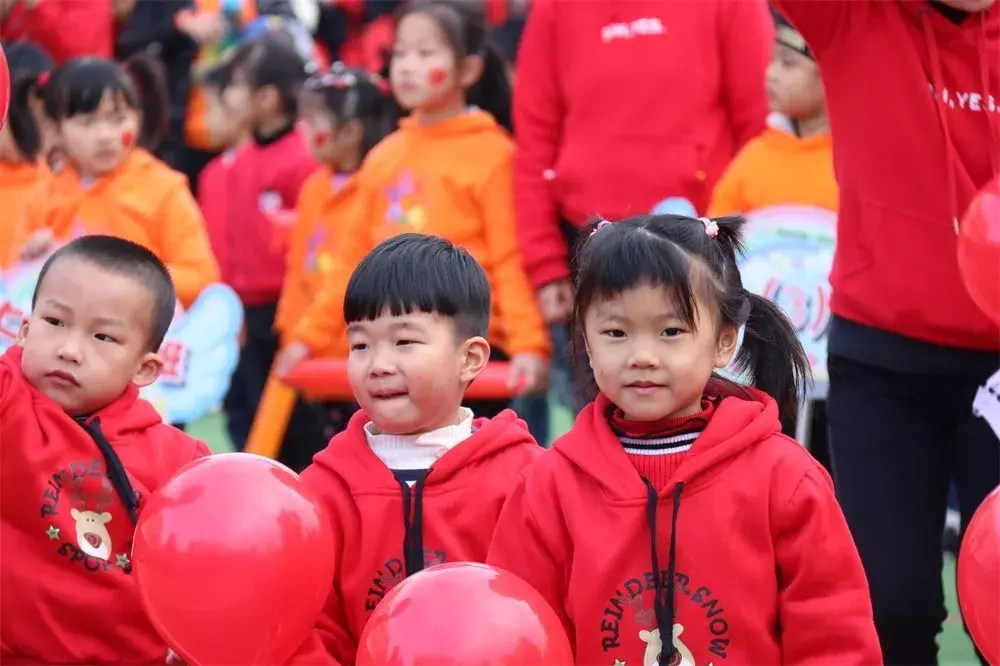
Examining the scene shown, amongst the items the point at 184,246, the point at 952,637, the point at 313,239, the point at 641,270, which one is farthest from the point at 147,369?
the point at 313,239

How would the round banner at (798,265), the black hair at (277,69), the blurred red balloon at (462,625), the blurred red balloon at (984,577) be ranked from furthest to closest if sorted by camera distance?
the black hair at (277,69)
the round banner at (798,265)
the blurred red balloon at (984,577)
the blurred red balloon at (462,625)

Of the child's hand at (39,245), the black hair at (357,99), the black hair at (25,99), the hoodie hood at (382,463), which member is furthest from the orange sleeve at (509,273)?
the black hair at (25,99)

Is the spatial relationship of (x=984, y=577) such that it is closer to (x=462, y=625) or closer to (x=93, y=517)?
(x=462, y=625)

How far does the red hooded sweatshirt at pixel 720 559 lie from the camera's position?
237cm

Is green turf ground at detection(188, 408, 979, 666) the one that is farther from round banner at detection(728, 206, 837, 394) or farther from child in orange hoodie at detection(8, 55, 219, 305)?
child in orange hoodie at detection(8, 55, 219, 305)

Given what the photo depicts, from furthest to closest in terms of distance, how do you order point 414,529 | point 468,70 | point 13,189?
point 13,189
point 468,70
point 414,529

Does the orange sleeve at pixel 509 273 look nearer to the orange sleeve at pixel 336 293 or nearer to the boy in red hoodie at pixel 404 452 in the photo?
the orange sleeve at pixel 336 293

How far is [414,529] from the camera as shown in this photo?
276cm

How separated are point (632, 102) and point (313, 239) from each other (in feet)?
5.31

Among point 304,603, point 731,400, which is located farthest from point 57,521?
point 731,400

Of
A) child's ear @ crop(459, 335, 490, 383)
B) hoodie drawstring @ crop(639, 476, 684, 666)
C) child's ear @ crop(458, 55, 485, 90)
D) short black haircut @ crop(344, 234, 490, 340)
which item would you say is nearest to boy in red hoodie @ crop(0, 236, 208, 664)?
short black haircut @ crop(344, 234, 490, 340)

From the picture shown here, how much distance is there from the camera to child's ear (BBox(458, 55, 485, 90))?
4910mm

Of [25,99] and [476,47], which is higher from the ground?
[476,47]

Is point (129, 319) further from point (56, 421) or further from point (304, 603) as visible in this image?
point (304, 603)
